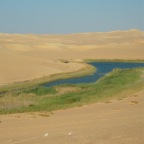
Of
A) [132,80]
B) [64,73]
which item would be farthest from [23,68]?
[132,80]

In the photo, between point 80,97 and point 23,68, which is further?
point 23,68

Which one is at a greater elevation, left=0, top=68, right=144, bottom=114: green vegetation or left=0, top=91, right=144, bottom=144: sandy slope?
left=0, top=91, right=144, bottom=144: sandy slope

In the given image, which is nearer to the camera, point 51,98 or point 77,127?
point 77,127

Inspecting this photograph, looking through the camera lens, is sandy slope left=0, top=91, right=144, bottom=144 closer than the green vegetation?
Yes

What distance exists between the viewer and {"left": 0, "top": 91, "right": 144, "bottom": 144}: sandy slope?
32.9 ft

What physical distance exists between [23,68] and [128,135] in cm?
3810

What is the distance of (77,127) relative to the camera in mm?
12266

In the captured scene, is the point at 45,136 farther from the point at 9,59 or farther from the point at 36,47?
the point at 36,47

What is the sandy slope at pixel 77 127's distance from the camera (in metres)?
10.0

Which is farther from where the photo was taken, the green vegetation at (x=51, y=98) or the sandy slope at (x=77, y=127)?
the green vegetation at (x=51, y=98)

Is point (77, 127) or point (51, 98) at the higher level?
point (77, 127)

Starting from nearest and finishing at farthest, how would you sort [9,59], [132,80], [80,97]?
[80,97], [132,80], [9,59]

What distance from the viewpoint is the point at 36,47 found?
335ft

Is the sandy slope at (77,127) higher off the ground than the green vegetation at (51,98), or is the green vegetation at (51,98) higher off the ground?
the sandy slope at (77,127)
